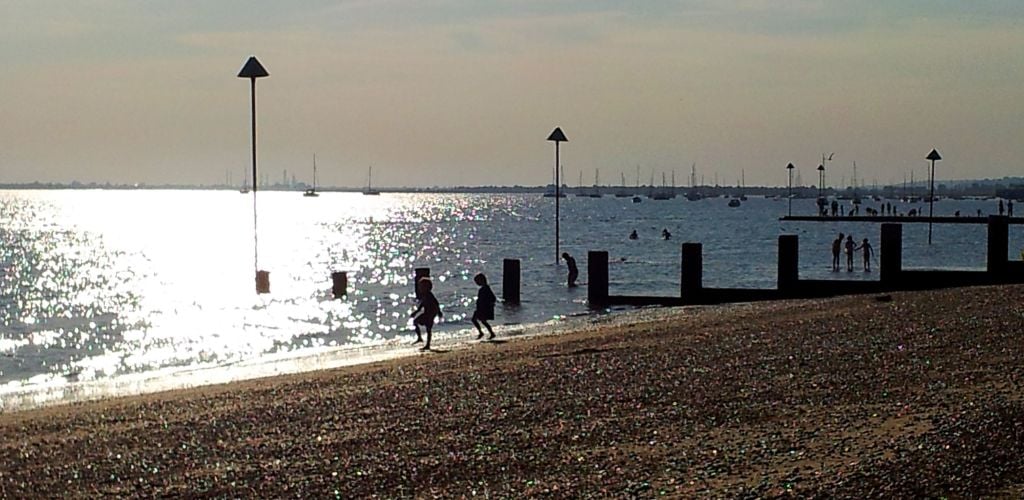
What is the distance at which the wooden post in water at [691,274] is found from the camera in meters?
30.2

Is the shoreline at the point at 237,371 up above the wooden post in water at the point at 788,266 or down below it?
below

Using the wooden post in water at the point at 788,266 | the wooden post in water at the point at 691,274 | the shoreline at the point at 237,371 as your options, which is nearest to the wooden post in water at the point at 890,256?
the wooden post in water at the point at 788,266

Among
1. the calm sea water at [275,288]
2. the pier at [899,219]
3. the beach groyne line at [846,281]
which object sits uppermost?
the beach groyne line at [846,281]

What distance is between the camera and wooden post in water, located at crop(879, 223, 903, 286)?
2983 centimetres

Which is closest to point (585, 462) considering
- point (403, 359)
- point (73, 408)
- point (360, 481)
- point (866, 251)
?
point (360, 481)

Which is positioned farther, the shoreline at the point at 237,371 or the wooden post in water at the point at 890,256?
the wooden post in water at the point at 890,256

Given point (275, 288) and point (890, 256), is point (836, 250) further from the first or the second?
point (275, 288)

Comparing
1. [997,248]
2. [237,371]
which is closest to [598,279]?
[997,248]

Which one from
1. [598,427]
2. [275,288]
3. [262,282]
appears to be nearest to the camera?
[598,427]

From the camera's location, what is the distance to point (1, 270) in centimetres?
6162

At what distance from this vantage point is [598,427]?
10.7 m

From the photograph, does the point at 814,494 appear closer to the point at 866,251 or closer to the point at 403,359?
the point at 403,359

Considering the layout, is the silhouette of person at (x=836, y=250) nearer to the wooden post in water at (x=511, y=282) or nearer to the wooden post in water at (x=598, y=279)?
the wooden post in water at (x=511, y=282)

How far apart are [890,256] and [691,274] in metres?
4.98
